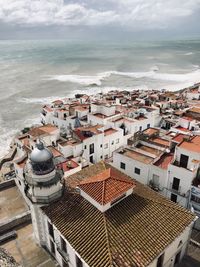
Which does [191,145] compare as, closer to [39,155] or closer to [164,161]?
[164,161]

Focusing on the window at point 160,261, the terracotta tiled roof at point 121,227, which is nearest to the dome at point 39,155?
the terracotta tiled roof at point 121,227

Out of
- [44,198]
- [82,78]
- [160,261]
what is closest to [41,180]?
[44,198]

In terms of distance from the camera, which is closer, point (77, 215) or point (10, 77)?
point (77, 215)

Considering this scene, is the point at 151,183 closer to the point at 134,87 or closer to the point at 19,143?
the point at 19,143

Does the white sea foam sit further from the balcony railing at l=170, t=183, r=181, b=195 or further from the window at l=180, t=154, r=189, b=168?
the window at l=180, t=154, r=189, b=168

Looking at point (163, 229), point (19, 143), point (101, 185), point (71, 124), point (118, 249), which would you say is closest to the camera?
point (118, 249)

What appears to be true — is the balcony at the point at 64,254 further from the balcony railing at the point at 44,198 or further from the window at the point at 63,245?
the balcony railing at the point at 44,198

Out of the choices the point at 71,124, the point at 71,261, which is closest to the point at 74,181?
the point at 71,261
